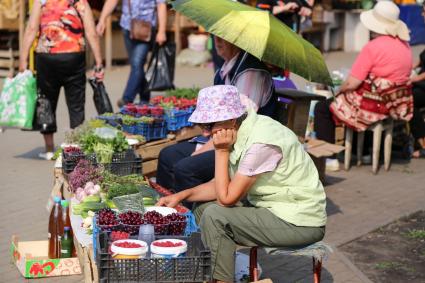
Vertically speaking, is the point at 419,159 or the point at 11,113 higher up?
the point at 11,113

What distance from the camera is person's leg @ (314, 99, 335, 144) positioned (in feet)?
29.9

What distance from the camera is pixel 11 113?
8.75 meters

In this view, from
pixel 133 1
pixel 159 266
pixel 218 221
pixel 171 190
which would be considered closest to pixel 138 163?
pixel 171 190

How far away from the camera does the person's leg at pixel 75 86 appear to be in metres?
8.82

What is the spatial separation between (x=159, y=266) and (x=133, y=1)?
23.7ft

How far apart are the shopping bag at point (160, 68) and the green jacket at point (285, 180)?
6.67 metres

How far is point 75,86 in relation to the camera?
9016mm

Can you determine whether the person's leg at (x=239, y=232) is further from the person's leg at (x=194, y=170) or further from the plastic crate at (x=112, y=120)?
the plastic crate at (x=112, y=120)

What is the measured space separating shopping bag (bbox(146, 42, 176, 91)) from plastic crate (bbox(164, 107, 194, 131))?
9.57 ft

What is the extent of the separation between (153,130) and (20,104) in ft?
4.95

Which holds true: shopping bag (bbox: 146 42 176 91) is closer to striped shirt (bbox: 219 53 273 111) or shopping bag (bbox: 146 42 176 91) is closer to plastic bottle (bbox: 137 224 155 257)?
striped shirt (bbox: 219 53 273 111)

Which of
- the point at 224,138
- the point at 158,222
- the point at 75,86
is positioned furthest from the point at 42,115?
the point at 224,138

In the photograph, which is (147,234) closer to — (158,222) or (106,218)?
(158,222)

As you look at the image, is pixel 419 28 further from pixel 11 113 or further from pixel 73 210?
pixel 73 210
